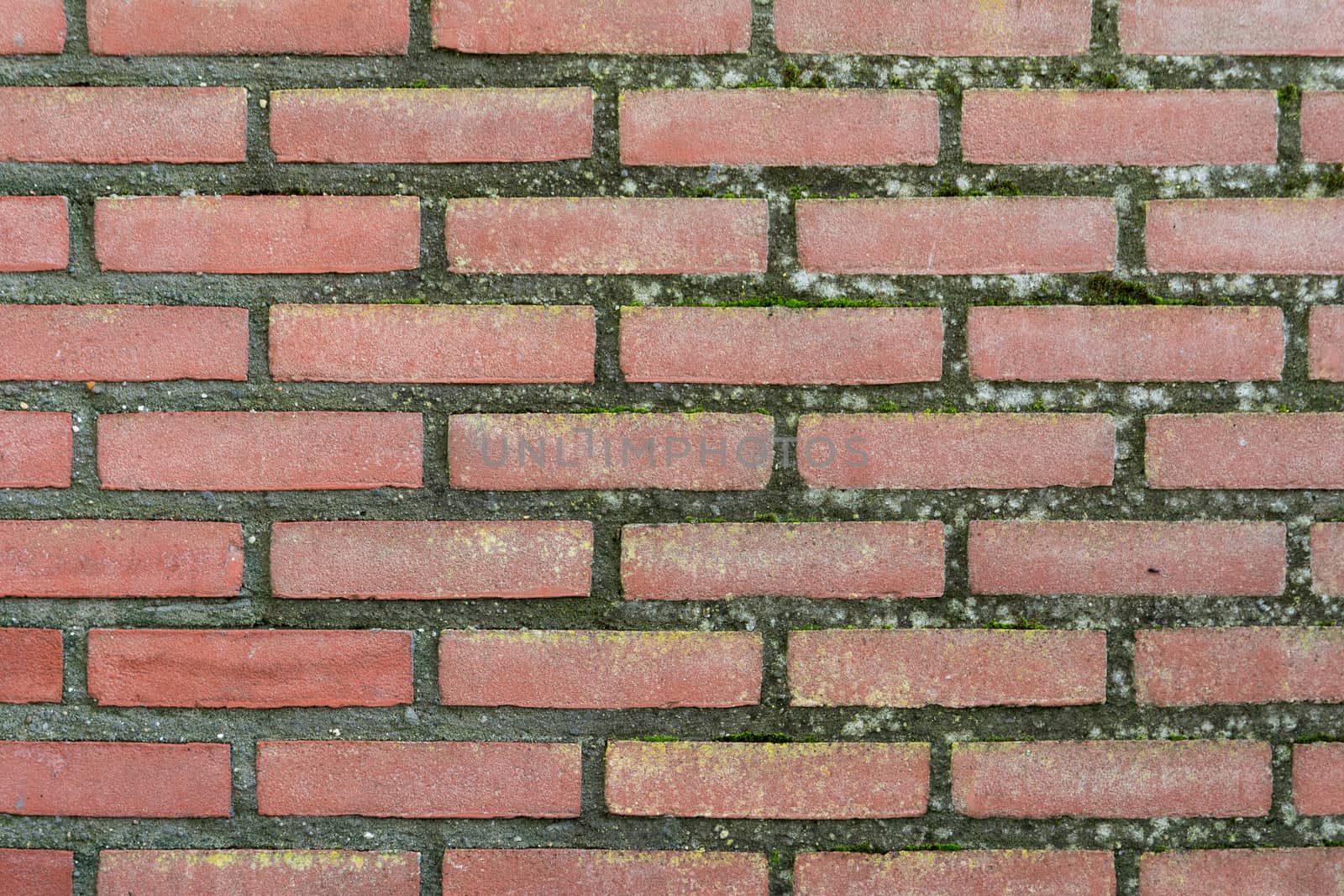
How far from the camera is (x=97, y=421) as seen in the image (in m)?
1.03

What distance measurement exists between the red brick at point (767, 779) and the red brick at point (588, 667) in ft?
0.25

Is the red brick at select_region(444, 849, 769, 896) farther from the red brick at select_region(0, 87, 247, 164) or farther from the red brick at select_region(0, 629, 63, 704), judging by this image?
the red brick at select_region(0, 87, 247, 164)

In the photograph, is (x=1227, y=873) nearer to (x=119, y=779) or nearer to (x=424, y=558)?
(x=424, y=558)

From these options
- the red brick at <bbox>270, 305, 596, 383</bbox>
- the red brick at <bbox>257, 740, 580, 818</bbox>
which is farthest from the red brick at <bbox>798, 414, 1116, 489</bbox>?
the red brick at <bbox>257, 740, 580, 818</bbox>

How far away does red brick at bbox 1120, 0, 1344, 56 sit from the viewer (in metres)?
1.03

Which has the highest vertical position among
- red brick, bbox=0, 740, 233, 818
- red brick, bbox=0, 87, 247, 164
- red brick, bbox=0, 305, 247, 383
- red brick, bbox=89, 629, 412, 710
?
red brick, bbox=0, 87, 247, 164

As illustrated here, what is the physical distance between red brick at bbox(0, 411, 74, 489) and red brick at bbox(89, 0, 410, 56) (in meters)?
0.46

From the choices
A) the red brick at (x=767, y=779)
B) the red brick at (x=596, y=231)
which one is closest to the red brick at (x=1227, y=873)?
the red brick at (x=767, y=779)

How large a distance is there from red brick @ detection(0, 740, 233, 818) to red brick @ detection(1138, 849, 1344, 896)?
1.22m

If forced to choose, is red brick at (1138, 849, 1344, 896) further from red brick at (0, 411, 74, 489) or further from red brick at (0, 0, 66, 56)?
red brick at (0, 0, 66, 56)

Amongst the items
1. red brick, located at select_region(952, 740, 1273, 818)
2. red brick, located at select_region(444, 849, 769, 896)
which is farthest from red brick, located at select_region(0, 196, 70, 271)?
red brick, located at select_region(952, 740, 1273, 818)

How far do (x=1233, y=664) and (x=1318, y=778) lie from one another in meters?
0.19

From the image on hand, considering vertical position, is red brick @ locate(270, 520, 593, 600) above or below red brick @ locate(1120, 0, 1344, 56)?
below

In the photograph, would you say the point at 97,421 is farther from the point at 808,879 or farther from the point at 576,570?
the point at 808,879
